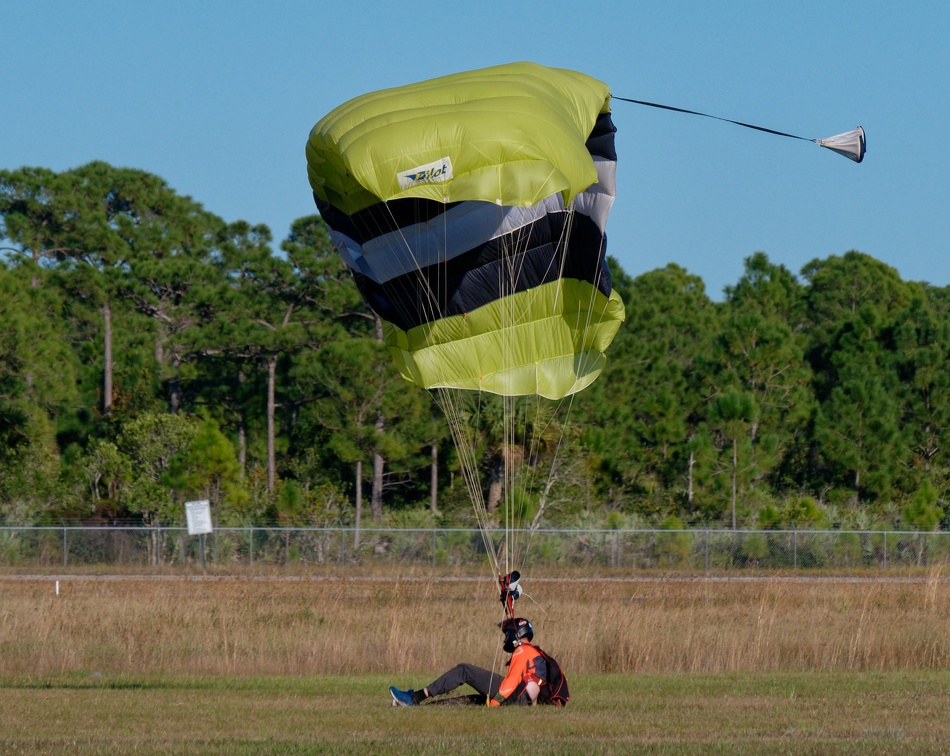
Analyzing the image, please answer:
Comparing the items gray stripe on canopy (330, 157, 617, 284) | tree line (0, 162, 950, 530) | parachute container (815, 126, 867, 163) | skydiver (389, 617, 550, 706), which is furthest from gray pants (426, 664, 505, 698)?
tree line (0, 162, 950, 530)

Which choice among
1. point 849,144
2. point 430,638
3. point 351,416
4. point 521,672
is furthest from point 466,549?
point 849,144

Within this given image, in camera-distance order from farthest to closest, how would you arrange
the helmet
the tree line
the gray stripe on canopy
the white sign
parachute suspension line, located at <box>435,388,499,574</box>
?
the tree line < the white sign < the gray stripe on canopy < parachute suspension line, located at <box>435,388,499,574</box> < the helmet

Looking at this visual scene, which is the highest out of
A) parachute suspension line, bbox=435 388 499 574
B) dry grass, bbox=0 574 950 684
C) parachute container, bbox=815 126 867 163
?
parachute container, bbox=815 126 867 163

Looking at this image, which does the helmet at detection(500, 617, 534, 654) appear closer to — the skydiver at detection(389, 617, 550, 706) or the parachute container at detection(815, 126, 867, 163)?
the skydiver at detection(389, 617, 550, 706)

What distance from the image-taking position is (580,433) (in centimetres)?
3306

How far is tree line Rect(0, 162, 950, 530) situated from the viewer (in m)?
31.9

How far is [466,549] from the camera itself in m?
26.4

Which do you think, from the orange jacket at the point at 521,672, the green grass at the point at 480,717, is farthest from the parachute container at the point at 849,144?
the orange jacket at the point at 521,672

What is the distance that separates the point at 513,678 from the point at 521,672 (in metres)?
0.08

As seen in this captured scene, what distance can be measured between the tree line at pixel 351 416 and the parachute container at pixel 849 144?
19762mm

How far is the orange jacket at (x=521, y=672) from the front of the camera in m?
9.25

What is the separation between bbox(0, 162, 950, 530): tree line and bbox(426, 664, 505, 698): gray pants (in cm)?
1868

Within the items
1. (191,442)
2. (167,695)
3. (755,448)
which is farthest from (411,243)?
(755,448)

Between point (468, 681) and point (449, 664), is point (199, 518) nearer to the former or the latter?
point (449, 664)
